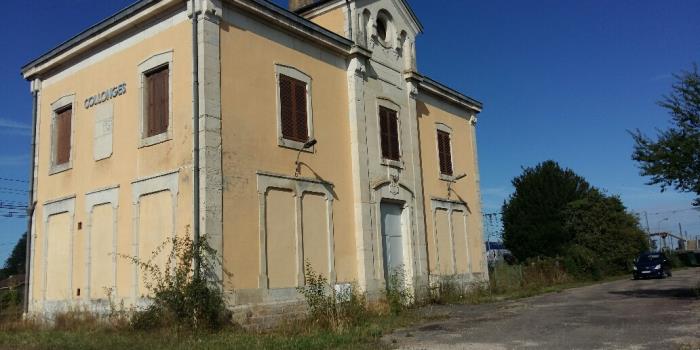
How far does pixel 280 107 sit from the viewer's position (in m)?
14.1

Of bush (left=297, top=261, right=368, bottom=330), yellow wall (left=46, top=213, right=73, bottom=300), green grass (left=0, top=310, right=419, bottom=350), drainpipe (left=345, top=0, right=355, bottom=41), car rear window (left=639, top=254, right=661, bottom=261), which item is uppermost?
drainpipe (left=345, top=0, right=355, bottom=41)

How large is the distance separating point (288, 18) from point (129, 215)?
6102mm

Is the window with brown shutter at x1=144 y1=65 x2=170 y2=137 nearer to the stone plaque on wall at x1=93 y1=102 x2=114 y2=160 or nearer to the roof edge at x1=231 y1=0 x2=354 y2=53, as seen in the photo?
the stone plaque on wall at x1=93 y1=102 x2=114 y2=160

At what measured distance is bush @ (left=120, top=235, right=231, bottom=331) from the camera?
11.1 metres

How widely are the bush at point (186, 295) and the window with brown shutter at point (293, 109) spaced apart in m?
3.84

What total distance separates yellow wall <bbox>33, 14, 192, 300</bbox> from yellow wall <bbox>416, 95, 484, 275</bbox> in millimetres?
9430

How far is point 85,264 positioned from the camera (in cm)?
1415

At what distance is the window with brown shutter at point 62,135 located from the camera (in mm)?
15812

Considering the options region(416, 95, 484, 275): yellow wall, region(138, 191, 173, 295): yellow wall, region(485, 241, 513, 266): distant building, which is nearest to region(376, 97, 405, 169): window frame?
region(416, 95, 484, 275): yellow wall

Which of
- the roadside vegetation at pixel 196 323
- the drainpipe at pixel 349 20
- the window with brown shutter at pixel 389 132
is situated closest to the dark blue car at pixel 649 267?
the window with brown shutter at pixel 389 132

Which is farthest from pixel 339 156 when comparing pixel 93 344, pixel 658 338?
pixel 658 338

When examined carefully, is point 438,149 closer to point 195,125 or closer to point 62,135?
point 195,125

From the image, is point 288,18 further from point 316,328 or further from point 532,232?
point 532,232

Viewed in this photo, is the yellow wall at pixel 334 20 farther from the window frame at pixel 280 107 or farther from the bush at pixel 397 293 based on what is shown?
the bush at pixel 397 293
